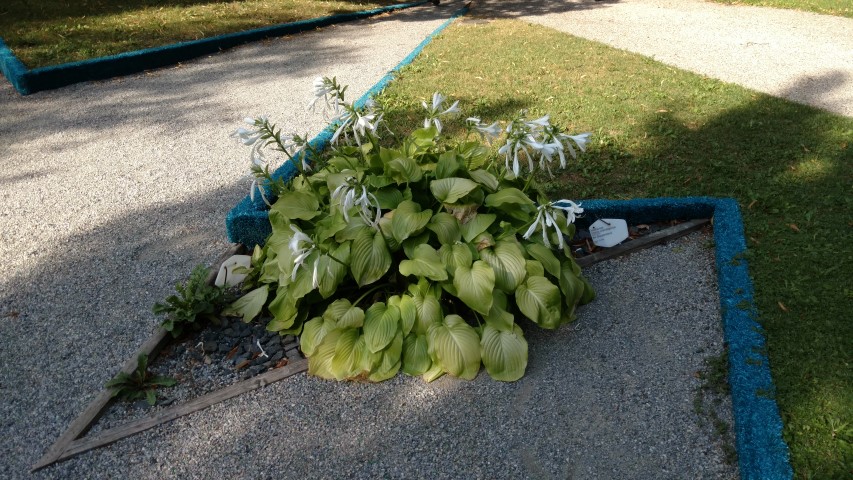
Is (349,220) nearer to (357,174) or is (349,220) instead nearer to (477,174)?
(357,174)

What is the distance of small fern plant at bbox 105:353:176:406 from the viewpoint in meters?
2.91

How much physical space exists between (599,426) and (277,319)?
63.3 inches

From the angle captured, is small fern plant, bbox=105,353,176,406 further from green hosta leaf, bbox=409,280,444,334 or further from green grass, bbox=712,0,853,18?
green grass, bbox=712,0,853,18

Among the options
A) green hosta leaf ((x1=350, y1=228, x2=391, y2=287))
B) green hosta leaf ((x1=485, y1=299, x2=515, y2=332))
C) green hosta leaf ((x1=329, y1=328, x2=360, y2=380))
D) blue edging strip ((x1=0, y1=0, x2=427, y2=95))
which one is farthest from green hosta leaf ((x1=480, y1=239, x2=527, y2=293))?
blue edging strip ((x1=0, y1=0, x2=427, y2=95))

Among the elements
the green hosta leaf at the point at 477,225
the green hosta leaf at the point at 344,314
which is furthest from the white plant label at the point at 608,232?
the green hosta leaf at the point at 344,314

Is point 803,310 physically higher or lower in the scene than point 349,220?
lower

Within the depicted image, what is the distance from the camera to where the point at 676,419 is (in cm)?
267

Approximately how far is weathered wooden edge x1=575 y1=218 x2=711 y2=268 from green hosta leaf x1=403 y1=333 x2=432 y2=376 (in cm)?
116

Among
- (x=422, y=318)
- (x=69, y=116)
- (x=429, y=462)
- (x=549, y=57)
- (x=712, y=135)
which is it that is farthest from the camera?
(x=549, y=57)

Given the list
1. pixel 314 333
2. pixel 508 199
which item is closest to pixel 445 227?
pixel 508 199

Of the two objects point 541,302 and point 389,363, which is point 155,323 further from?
point 541,302

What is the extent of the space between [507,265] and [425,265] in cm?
38

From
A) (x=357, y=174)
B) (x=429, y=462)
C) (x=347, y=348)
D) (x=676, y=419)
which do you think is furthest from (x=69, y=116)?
(x=676, y=419)

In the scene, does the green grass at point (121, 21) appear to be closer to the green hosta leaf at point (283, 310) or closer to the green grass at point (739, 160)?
the green grass at point (739, 160)
